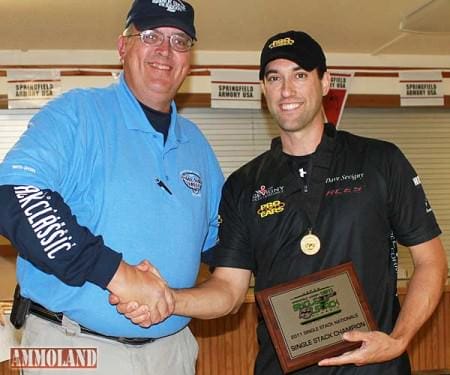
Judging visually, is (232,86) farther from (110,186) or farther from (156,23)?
(110,186)

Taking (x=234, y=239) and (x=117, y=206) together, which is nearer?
(x=117, y=206)

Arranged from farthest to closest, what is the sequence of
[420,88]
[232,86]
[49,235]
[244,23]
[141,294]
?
[420,88] < [232,86] < [244,23] < [141,294] < [49,235]

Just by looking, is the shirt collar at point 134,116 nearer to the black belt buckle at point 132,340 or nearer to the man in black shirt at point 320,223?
the man in black shirt at point 320,223

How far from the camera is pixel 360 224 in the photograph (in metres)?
1.90

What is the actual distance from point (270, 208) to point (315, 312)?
38 cm

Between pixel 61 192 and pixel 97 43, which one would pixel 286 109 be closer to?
pixel 61 192

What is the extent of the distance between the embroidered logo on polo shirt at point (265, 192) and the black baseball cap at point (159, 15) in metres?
0.60

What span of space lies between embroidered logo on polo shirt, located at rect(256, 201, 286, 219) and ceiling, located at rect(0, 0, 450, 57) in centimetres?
212

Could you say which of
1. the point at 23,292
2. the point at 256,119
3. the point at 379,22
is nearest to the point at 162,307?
the point at 23,292

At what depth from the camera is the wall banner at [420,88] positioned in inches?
209

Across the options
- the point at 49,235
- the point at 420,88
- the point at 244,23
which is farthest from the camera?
the point at 420,88

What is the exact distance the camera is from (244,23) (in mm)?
4211

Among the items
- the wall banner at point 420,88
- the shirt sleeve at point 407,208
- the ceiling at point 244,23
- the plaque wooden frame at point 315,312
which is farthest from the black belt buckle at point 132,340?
the wall banner at point 420,88

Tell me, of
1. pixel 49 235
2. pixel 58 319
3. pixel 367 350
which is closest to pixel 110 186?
pixel 49 235
